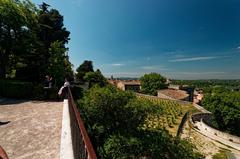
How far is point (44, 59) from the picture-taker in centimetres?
2575

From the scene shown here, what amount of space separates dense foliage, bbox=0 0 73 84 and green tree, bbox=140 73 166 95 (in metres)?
45.8

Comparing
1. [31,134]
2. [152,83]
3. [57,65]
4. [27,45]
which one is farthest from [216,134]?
[152,83]

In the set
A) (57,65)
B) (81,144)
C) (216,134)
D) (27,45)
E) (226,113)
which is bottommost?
(216,134)

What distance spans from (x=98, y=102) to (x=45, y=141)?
7201 millimetres

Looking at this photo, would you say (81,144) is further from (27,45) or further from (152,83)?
(152,83)

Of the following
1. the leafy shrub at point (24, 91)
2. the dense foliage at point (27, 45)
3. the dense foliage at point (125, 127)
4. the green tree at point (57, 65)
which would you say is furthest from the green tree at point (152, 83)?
the leafy shrub at point (24, 91)

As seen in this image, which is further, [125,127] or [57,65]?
[57,65]

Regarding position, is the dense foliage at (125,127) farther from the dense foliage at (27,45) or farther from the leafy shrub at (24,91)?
the dense foliage at (27,45)

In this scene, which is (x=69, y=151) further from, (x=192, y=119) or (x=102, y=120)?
(x=192, y=119)

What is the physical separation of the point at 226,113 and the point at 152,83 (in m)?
39.2

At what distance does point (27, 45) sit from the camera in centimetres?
2005

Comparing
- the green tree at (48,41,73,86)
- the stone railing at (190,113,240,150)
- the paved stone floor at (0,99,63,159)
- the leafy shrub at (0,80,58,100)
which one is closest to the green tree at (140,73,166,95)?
the stone railing at (190,113,240,150)

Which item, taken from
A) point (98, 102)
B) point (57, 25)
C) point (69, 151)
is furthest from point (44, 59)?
point (69, 151)

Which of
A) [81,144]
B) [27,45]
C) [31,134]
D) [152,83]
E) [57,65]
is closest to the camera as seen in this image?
[81,144]
